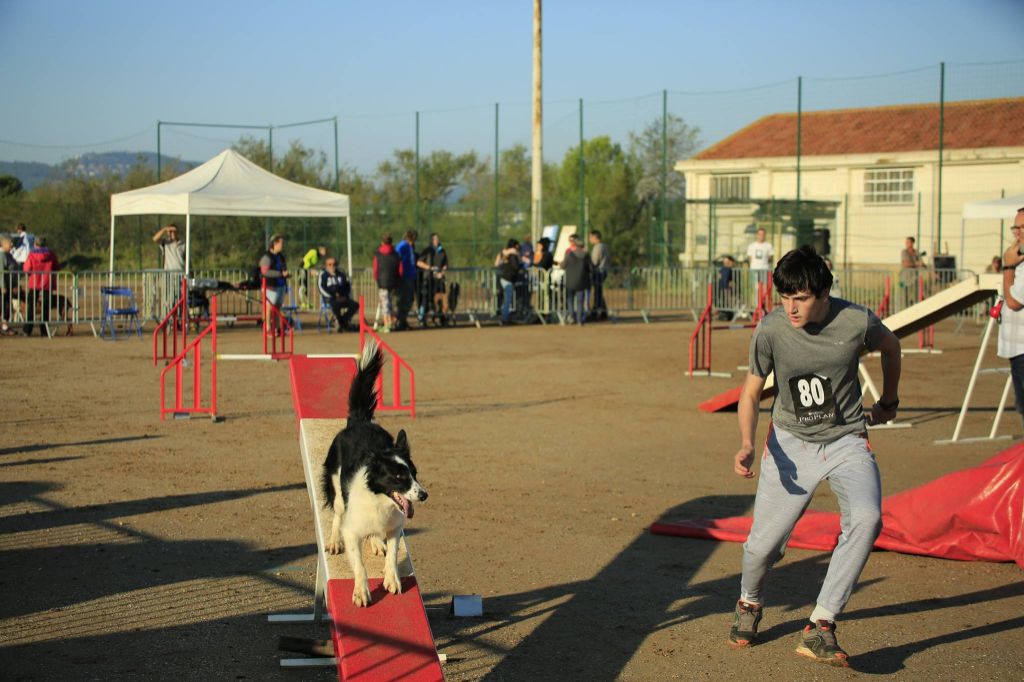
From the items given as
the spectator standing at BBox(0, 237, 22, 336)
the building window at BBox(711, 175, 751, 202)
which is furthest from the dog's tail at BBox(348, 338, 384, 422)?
the building window at BBox(711, 175, 751, 202)

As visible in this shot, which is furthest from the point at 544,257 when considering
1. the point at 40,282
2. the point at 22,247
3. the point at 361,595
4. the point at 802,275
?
the point at 361,595

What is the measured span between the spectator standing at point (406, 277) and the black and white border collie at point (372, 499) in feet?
Answer: 56.5

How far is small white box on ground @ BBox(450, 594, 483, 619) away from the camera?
5988 mm

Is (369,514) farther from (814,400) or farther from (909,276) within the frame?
(909,276)

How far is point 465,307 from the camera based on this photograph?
1040 inches

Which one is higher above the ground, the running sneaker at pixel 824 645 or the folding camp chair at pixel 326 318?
the folding camp chair at pixel 326 318

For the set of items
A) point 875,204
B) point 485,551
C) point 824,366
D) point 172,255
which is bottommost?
point 485,551

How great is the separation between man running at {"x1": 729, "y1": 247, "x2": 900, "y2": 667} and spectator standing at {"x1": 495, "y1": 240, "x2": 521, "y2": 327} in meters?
19.1

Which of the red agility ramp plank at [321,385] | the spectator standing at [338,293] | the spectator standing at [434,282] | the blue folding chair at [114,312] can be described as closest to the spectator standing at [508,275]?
the spectator standing at [434,282]

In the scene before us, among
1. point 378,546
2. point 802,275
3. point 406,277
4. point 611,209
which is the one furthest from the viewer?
point 611,209

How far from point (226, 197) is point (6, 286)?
4.46 m

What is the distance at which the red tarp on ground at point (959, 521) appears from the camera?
7.10 m

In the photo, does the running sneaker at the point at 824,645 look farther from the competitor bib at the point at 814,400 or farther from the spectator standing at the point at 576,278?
the spectator standing at the point at 576,278

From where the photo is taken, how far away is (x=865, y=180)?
41.3 metres
